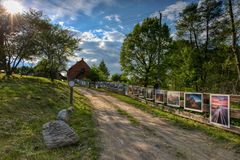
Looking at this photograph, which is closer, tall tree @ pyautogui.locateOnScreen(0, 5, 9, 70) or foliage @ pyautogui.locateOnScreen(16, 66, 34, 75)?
tall tree @ pyautogui.locateOnScreen(0, 5, 9, 70)

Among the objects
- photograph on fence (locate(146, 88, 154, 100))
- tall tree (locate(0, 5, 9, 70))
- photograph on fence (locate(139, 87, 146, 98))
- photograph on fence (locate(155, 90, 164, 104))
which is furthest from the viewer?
photograph on fence (locate(139, 87, 146, 98))

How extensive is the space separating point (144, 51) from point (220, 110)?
67.6 feet

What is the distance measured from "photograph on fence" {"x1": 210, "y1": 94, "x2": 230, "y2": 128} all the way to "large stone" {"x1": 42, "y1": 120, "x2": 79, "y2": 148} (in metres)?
6.51

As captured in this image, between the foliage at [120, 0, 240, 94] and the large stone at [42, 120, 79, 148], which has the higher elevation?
the foliage at [120, 0, 240, 94]

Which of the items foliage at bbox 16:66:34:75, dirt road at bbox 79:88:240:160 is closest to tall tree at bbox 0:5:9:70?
dirt road at bbox 79:88:240:160

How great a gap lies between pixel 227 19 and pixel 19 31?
20848mm

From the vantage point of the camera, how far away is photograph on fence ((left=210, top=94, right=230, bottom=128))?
319 inches

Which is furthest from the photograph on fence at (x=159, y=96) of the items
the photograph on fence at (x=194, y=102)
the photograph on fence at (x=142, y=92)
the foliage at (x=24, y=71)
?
the foliage at (x=24, y=71)

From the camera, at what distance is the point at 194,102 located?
10.6 m

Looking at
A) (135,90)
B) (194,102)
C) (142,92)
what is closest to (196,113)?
(194,102)

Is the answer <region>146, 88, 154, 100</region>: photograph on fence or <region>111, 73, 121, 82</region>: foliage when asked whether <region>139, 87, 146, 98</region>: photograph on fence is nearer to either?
<region>146, 88, 154, 100</region>: photograph on fence

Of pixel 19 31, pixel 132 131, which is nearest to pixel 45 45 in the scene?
pixel 19 31

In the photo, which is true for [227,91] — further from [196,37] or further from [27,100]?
[27,100]

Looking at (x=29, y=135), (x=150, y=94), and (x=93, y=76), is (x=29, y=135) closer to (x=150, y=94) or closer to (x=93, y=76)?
(x=150, y=94)
